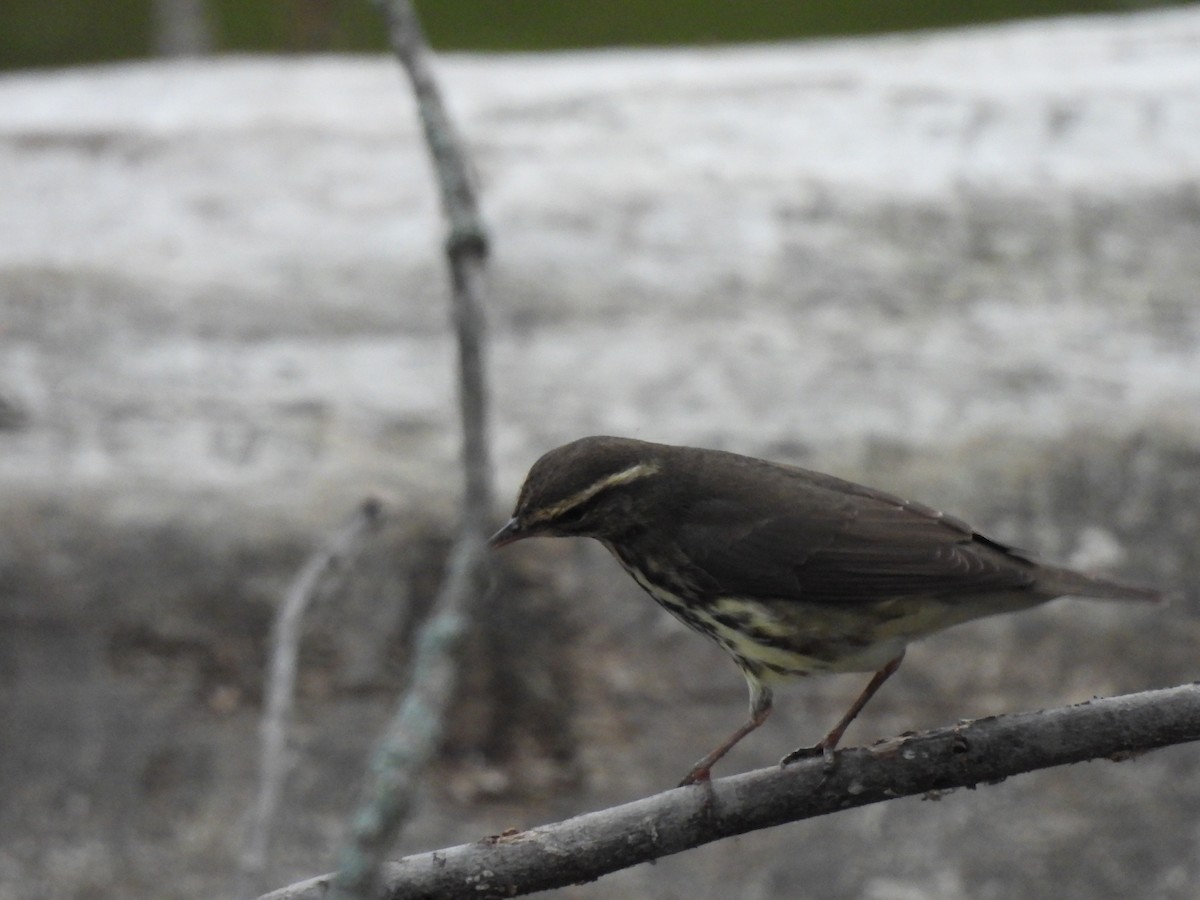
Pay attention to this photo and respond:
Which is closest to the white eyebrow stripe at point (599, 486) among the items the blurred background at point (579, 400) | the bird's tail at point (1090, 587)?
the bird's tail at point (1090, 587)

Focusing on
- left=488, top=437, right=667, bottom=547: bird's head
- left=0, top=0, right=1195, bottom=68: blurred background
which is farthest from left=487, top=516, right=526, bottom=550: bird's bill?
left=0, top=0, right=1195, bottom=68: blurred background

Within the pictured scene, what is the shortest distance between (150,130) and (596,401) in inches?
104

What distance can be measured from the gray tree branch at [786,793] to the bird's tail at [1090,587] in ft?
0.90

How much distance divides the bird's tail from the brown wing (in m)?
0.04

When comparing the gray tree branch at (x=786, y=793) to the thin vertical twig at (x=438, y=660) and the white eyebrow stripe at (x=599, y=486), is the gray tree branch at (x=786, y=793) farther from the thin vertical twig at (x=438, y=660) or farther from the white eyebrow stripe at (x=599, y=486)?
the thin vertical twig at (x=438, y=660)

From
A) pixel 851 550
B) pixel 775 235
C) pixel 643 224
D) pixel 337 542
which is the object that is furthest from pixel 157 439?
pixel 851 550

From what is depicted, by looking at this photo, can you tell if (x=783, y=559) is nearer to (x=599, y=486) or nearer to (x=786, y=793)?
(x=599, y=486)

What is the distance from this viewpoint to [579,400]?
5.86 meters

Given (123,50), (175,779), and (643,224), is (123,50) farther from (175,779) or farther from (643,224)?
(175,779)

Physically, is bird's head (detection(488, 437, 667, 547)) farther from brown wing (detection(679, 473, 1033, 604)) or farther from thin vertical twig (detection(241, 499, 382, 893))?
thin vertical twig (detection(241, 499, 382, 893))

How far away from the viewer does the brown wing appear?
309 cm

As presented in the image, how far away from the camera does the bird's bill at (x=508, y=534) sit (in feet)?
9.42

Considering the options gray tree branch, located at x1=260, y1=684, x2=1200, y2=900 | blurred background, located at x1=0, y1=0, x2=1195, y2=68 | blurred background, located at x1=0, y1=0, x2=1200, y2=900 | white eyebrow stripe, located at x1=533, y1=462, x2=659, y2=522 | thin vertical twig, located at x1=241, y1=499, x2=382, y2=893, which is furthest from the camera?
blurred background, located at x1=0, y1=0, x2=1195, y2=68

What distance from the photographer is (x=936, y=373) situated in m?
5.92
